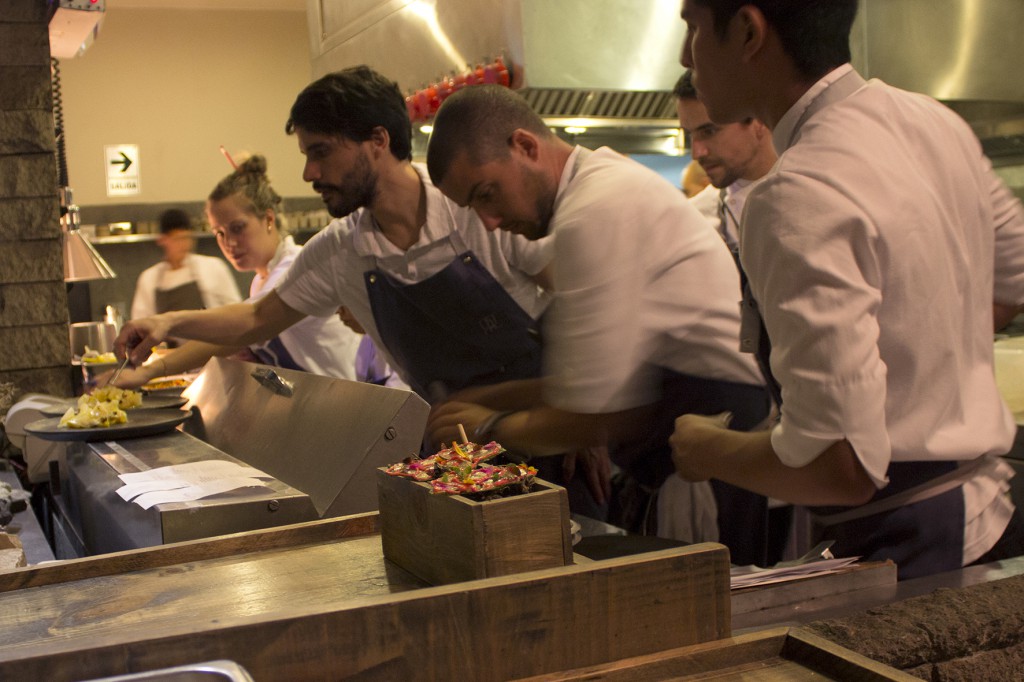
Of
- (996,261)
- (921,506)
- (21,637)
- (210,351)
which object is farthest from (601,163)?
(210,351)

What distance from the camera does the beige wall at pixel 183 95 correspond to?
29.5ft

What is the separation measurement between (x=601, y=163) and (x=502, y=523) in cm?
125

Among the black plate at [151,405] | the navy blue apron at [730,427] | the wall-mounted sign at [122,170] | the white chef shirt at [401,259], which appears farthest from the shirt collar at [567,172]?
the wall-mounted sign at [122,170]

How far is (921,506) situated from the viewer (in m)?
1.41

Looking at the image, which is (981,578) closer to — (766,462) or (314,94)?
(766,462)

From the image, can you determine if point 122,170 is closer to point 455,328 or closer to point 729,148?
point 455,328

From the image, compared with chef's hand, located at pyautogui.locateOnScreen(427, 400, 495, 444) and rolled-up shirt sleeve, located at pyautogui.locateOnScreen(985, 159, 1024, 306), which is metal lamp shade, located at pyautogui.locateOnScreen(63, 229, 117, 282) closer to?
chef's hand, located at pyautogui.locateOnScreen(427, 400, 495, 444)

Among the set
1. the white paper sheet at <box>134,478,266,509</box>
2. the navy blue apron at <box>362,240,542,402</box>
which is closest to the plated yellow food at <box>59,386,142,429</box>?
the navy blue apron at <box>362,240,542,402</box>

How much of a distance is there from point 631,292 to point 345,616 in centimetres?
114

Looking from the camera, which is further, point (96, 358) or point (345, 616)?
point (96, 358)

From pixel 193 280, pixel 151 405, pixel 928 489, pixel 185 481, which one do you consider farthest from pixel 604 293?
pixel 193 280

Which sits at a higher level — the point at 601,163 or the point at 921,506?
the point at 601,163

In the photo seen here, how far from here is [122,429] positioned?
97.1 inches

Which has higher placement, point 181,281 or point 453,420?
point 181,281
